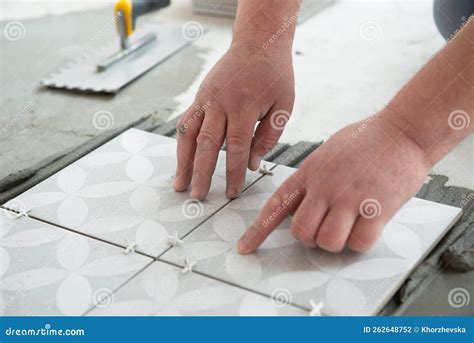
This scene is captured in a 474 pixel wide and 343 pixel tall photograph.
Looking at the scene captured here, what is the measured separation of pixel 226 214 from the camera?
1.60m

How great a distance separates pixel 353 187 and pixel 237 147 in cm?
38

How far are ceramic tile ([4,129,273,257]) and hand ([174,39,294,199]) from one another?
0.07 metres

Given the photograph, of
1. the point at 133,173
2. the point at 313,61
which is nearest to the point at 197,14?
the point at 313,61

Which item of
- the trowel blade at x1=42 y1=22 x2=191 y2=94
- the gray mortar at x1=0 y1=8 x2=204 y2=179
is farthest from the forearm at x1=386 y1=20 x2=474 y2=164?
the trowel blade at x1=42 y1=22 x2=191 y2=94

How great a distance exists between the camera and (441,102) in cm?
137

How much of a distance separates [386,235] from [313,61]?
1.46 metres

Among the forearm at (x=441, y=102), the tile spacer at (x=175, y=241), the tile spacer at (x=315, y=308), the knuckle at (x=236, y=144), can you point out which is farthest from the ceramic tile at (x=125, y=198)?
the forearm at (x=441, y=102)

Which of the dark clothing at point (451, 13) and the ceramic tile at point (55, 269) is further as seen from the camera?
the dark clothing at point (451, 13)

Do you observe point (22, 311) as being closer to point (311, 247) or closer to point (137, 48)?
point (311, 247)

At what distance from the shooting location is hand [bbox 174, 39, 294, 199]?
1.59 m

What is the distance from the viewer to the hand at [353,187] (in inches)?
51.8

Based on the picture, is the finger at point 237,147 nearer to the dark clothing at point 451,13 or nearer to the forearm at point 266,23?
the forearm at point 266,23

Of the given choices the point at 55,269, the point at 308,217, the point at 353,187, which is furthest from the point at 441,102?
the point at 55,269

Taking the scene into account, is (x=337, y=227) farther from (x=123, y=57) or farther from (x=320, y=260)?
(x=123, y=57)
